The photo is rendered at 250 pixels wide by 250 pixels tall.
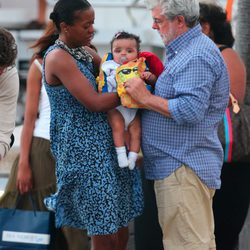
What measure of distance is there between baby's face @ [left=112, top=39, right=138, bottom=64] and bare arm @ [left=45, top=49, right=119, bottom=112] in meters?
0.18

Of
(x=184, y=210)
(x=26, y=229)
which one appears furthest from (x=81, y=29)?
(x=26, y=229)

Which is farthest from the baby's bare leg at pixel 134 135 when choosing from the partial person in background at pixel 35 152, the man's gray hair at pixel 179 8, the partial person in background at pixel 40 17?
the partial person in background at pixel 40 17

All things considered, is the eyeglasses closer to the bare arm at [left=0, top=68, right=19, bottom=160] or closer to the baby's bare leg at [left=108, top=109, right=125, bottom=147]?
the bare arm at [left=0, top=68, right=19, bottom=160]

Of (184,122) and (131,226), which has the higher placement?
(184,122)

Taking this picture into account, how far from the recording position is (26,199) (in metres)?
4.38

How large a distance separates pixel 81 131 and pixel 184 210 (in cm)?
64

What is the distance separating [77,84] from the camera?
3359mm

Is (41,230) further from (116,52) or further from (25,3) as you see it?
(25,3)

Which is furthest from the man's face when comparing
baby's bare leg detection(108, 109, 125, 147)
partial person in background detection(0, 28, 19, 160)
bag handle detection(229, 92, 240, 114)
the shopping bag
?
the shopping bag

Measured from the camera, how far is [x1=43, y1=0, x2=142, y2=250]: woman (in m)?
3.38

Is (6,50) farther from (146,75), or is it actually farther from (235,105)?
→ (235,105)

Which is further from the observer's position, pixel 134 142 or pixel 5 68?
pixel 5 68

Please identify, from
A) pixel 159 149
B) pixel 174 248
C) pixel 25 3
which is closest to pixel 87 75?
pixel 159 149

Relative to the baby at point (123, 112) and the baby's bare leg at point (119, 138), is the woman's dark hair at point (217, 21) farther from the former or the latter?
the baby's bare leg at point (119, 138)
